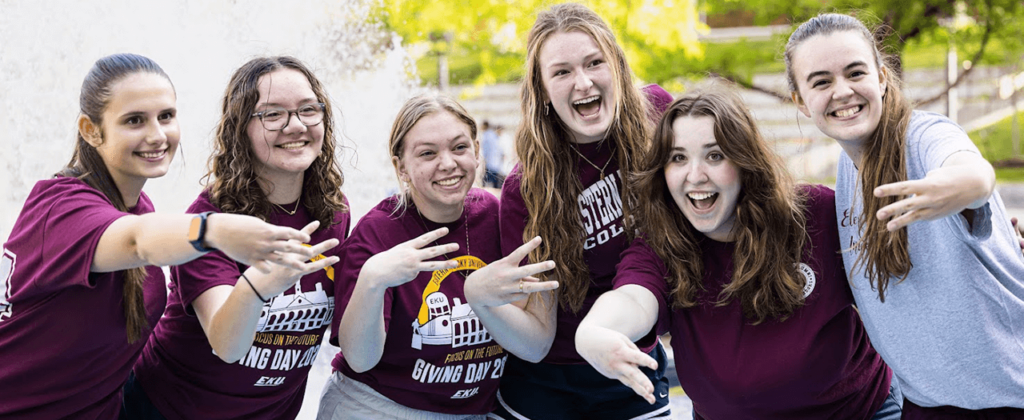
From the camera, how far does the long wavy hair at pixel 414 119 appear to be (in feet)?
11.4

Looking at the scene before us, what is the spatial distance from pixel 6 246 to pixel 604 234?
80.9 inches

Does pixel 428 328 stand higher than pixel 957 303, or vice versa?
pixel 957 303

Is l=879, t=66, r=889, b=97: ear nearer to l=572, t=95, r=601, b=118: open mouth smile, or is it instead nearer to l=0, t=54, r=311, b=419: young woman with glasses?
l=572, t=95, r=601, b=118: open mouth smile

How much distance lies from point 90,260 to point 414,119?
1.31 m

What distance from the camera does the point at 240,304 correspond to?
283 centimetres

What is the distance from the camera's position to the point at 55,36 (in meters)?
7.03

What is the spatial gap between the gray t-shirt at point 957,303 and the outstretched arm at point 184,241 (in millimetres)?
1807

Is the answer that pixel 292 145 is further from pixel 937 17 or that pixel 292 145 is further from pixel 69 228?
pixel 937 17

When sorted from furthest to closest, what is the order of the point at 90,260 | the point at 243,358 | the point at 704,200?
the point at 243,358
the point at 704,200
the point at 90,260

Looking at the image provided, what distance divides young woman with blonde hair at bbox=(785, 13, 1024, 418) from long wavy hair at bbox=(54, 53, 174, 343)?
89.6 inches

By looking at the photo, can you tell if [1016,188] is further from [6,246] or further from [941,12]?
[6,246]

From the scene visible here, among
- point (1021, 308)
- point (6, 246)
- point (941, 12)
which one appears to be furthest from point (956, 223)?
point (941, 12)

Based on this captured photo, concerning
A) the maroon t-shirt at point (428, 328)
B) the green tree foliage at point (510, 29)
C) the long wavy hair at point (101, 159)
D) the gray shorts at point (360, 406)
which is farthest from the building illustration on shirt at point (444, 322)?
the green tree foliage at point (510, 29)

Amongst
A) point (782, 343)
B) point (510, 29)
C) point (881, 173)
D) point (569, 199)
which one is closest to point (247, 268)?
point (569, 199)
